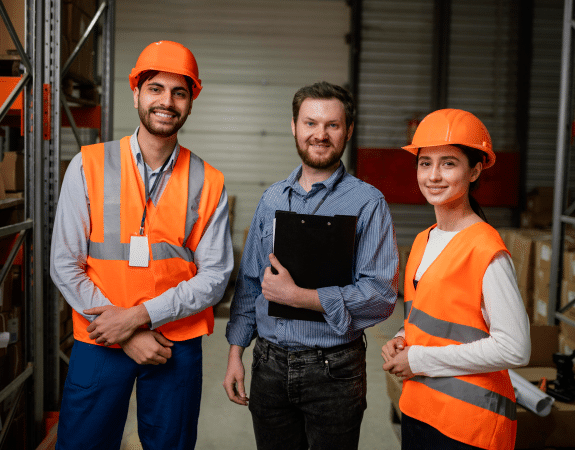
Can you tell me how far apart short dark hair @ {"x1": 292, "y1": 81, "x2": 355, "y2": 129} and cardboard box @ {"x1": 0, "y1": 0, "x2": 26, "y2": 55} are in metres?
2.15

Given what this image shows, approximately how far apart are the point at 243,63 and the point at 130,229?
6.40 m

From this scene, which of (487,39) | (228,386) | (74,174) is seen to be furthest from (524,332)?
(487,39)

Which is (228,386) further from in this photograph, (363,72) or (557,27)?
(557,27)

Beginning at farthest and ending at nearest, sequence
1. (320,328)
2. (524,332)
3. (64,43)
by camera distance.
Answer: (64,43) < (320,328) < (524,332)

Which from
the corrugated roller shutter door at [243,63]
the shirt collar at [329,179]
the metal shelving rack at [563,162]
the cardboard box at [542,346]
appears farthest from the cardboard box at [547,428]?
the corrugated roller shutter door at [243,63]

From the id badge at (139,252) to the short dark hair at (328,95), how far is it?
795 millimetres

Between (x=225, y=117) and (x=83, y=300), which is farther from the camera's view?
(x=225, y=117)

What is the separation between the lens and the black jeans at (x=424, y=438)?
5.03ft

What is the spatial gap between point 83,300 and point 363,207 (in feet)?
3.72

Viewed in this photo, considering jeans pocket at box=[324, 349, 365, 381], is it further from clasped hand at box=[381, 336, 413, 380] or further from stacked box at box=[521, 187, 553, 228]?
stacked box at box=[521, 187, 553, 228]

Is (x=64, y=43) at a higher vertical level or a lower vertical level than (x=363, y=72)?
lower

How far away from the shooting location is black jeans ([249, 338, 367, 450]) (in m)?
1.81

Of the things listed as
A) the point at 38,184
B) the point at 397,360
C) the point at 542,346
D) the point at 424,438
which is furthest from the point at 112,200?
the point at 542,346

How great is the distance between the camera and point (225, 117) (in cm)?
779
